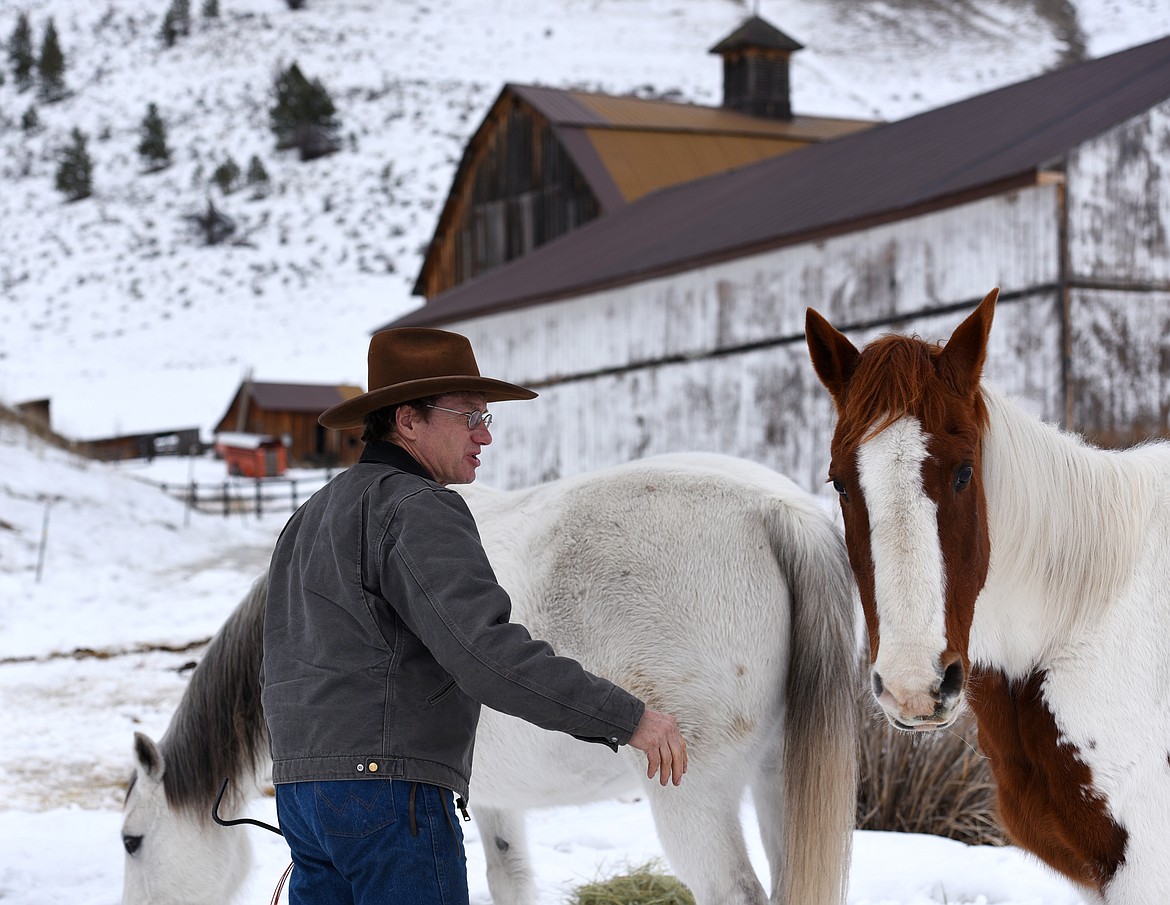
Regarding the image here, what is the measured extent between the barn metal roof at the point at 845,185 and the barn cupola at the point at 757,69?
32.0 feet

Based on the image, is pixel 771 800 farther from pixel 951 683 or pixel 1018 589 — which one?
pixel 951 683

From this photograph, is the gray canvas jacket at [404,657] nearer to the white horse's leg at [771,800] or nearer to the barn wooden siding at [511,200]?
the white horse's leg at [771,800]

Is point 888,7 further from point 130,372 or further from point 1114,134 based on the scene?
point 1114,134

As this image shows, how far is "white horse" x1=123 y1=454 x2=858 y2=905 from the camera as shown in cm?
334

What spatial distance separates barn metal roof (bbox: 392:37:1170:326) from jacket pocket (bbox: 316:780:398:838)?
449 inches

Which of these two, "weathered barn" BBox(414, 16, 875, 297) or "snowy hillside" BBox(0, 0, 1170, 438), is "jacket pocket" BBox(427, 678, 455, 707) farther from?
"snowy hillside" BBox(0, 0, 1170, 438)

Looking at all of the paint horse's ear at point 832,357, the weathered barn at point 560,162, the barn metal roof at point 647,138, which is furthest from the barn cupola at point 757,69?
the paint horse's ear at point 832,357

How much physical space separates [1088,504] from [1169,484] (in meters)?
0.28

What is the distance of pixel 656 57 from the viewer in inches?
3095

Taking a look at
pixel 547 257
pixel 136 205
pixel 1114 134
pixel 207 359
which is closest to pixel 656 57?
pixel 136 205

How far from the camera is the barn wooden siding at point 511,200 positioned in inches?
993

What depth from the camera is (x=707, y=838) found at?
3283 mm

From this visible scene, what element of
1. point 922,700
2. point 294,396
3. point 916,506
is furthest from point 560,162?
point 922,700

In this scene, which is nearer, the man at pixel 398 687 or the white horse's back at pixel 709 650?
the man at pixel 398 687
